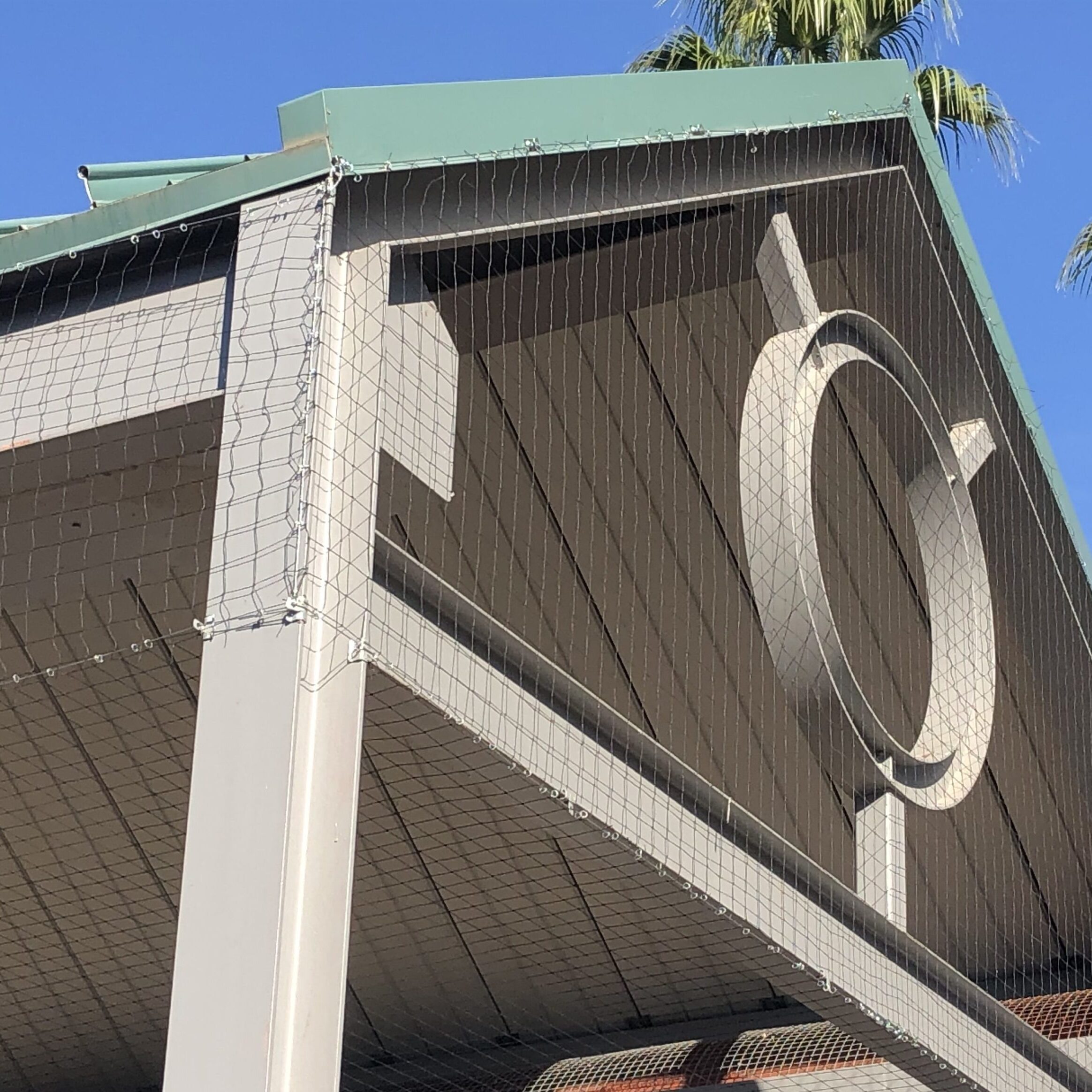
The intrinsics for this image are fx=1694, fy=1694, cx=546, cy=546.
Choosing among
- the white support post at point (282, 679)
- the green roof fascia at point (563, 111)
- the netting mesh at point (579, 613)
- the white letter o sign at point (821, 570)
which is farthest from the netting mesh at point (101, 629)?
the white letter o sign at point (821, 570)

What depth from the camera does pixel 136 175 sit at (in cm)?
351

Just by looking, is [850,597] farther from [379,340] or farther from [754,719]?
[379,340]

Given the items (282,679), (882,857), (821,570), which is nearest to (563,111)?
(282,679)

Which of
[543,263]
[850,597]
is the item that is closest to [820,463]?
[850,597]

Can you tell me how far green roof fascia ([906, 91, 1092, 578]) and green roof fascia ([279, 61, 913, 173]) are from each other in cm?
38

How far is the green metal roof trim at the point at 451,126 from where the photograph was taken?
338 centimetres

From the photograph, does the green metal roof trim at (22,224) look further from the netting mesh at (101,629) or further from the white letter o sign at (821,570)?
the white letter o sign at (821,570)

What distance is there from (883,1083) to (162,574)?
386 cm

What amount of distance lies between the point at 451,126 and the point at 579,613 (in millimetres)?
2356

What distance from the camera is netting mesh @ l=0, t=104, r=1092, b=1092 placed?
11.3ft

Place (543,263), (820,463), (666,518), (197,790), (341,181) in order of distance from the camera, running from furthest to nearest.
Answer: (820,463), (666,518), (543,263), (341,181), (197,790)

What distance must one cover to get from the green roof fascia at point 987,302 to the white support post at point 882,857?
173 cm

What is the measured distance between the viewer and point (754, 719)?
6332 mm

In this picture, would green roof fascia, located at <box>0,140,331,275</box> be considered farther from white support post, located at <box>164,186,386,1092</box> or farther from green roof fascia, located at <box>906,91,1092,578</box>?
green roof fascia, located at <box>906,91,1092,578</box>
